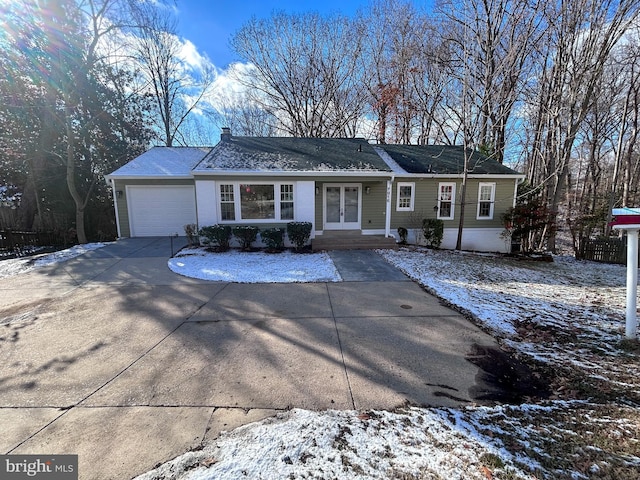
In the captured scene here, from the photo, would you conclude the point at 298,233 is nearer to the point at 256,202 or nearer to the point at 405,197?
the point at 256,202

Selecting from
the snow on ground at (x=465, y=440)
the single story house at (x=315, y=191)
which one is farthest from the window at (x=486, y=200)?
the snow on ground at (x=465, y=440)

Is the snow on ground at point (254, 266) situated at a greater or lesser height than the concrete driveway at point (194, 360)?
greater

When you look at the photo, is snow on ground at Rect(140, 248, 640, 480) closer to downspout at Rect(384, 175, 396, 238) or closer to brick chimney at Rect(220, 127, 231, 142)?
downspout at Rect(384, 175, 396, 238)

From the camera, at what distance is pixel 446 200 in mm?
12625

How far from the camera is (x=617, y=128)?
18234mm

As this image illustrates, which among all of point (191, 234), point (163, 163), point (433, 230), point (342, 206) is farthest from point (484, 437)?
point (163, 163)

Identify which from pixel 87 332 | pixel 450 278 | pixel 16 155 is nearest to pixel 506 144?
pixel 450 278

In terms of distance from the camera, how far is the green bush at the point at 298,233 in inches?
403

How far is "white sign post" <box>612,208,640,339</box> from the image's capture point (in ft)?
12.2

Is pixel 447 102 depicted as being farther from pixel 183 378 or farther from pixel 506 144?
pixel 183 378

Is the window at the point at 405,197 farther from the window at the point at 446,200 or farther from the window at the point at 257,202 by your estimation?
the window at the point at 257,202

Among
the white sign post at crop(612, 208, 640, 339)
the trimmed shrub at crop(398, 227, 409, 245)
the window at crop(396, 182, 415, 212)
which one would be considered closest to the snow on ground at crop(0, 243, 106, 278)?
the trimmed shrub at crop(398, 227, 409, 245)

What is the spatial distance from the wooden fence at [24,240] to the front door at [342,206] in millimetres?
11832

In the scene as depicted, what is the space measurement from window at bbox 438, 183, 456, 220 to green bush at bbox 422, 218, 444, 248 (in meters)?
0.73
